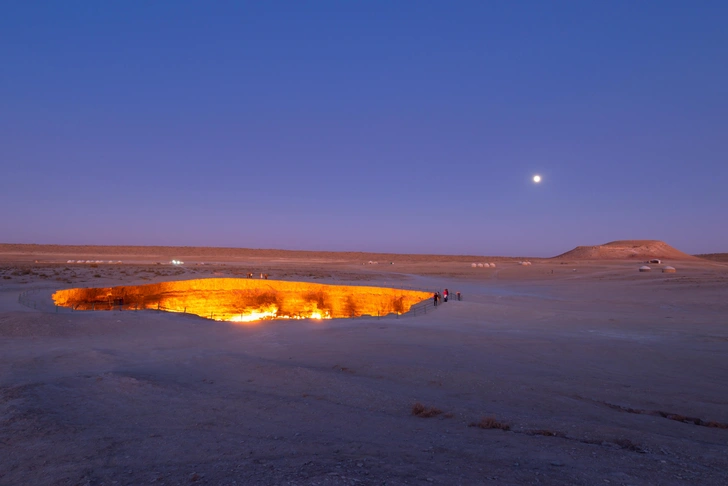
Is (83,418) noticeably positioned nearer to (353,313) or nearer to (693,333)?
(693,333)

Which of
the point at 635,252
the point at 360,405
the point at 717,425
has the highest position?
the point at 635,252

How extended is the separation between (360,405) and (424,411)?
123 centimetres

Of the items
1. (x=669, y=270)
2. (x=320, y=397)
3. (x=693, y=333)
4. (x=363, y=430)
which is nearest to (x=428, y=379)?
(x=320, y=397)

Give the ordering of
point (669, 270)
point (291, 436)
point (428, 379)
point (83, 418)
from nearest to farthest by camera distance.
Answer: point (291, 436) → point (83, 418) → point (428, 379) → point (669, 270)

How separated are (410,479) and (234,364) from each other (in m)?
7.42

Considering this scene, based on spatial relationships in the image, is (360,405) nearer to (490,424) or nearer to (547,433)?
(490,424)

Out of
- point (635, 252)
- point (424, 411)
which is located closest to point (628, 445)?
point (424, 411)

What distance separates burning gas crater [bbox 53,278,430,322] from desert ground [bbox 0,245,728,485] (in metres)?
13.5

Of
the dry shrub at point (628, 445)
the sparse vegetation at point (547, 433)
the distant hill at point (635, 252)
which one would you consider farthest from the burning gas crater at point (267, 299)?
the distant hill at point (635, 252)

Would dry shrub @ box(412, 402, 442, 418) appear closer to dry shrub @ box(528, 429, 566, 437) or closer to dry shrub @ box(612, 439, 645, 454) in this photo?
dry shrub @ box(528, 429, 566, 437)

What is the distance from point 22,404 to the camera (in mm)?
7324

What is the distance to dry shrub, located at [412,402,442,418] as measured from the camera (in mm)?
7340

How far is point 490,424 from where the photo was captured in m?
6.69

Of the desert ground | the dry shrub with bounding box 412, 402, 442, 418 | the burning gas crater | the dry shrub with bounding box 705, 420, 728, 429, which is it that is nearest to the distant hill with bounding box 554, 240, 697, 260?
the burning gas crater
